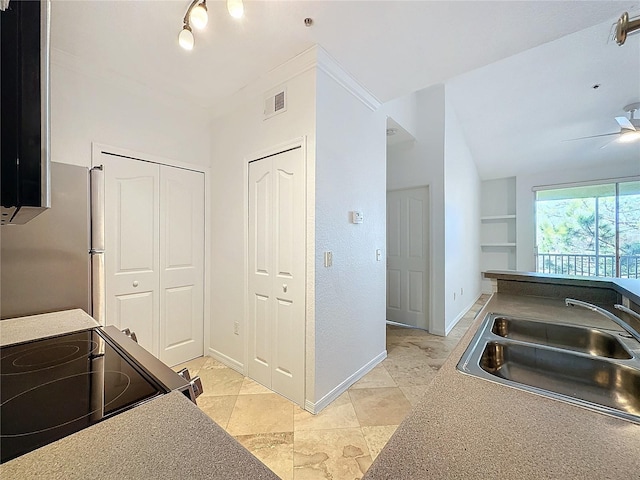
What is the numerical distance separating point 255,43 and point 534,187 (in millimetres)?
6225

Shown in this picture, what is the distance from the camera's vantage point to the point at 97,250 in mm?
1516

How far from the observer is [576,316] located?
135 cm

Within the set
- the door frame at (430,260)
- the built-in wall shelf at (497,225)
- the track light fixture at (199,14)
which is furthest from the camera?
the built-in wall shelf at (497,225)

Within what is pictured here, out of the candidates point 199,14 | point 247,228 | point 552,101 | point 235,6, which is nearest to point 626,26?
point 235,6

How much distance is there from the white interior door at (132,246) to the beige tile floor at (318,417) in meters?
0.74

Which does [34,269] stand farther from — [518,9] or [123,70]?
[518,9]

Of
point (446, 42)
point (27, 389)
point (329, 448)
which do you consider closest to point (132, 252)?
point (27, 389)

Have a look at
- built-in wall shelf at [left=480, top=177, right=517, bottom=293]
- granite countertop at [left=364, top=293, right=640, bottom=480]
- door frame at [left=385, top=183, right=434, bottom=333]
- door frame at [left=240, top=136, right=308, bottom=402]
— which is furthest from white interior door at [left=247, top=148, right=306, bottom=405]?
built-in wall shelf at [left=480, top=177, right=517, bottom=293]

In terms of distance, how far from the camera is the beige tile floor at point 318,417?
4.95 feet

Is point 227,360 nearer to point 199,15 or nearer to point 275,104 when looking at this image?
point 275,104

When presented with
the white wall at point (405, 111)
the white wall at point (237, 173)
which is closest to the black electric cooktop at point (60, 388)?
the white wall at point (237, 173)

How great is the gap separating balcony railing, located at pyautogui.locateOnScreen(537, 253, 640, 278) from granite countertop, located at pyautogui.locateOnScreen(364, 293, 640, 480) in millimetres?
6375

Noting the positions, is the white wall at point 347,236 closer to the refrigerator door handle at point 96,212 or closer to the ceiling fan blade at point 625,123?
the refrigerator door handle at point 96,212

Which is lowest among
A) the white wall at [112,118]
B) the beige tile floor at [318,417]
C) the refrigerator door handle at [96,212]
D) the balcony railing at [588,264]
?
the beige tile floor at [318,417]
